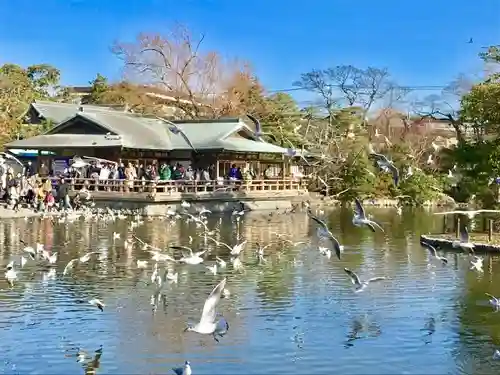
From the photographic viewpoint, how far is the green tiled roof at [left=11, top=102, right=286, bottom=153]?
36375 millimetres

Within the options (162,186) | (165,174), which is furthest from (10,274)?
(165,174)

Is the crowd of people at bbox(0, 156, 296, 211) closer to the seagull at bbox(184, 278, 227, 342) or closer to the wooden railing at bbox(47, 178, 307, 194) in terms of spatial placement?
the wooden railing at bbox(47, 178, 307, 194)

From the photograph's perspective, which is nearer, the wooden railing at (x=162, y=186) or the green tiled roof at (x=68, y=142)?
the wooden railing at (x=162, y=186)

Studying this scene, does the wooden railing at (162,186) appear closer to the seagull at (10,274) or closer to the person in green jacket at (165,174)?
the person in green jacket at (165,174)

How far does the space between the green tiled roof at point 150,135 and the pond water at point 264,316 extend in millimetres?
15492

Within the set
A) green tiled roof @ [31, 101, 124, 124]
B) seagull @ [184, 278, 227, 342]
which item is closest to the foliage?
green tiled roof @ [31, 101, 124, 124]

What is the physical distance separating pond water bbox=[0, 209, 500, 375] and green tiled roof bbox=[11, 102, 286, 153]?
15.5 m

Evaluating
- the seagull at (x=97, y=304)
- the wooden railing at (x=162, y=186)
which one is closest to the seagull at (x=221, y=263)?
the seagull at (x=97, y=304)

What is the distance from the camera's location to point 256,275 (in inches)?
663

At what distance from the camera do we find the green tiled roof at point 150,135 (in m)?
36.4

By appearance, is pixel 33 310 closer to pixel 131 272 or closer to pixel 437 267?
pixel 131 272

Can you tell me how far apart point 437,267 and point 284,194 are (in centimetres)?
2133

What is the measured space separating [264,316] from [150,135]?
1052 inches

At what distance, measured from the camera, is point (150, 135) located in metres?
38.5
